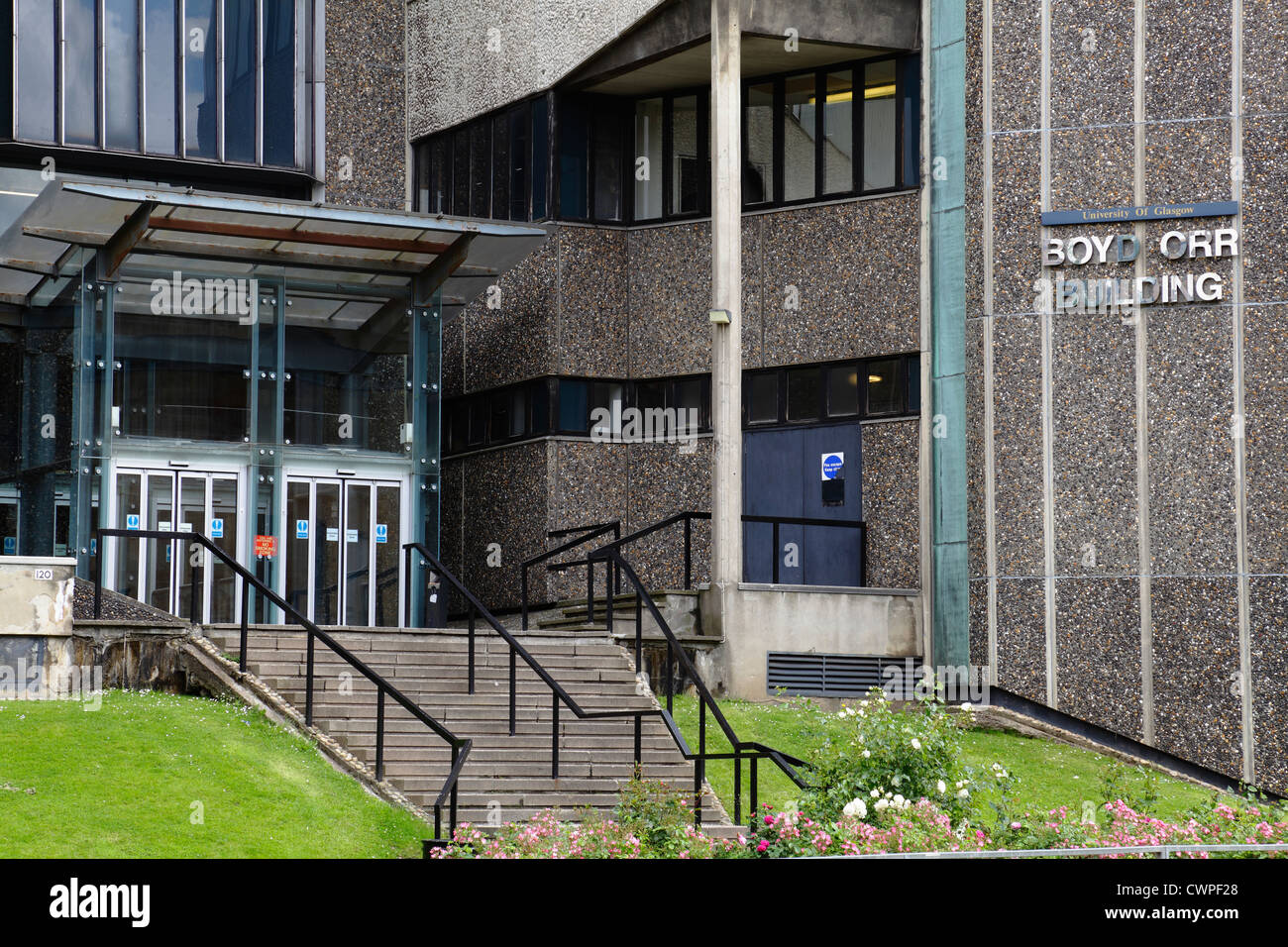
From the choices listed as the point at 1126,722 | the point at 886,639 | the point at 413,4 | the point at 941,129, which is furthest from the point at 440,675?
the point at 413,4

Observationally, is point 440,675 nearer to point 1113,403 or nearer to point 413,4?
point 1113,403

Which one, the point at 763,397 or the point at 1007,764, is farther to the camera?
the point at 763,397

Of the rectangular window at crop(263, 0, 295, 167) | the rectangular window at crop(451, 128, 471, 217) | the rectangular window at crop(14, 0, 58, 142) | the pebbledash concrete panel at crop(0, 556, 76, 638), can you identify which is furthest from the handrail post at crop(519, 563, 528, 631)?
the rectangular window at crop(14, 0, 58, 142)

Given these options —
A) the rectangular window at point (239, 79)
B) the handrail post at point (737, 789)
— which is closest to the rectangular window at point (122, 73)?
the rectangular window at point (239, 79)

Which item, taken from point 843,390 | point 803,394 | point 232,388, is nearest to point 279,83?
point 232,388

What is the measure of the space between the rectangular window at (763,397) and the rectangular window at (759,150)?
6.87ft

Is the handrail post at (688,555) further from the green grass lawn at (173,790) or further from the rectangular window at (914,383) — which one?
the green grass lawn at (173,790)

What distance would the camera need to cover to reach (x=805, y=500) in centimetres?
2073

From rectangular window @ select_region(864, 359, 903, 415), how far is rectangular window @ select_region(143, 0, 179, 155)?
30.8ft

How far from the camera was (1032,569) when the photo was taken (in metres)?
18.0

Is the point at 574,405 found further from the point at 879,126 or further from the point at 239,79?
the point at 239,79

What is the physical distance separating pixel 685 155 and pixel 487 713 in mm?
9447

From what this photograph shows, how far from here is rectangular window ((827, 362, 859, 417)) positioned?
67.5 feet

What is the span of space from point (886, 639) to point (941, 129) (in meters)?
5.46
